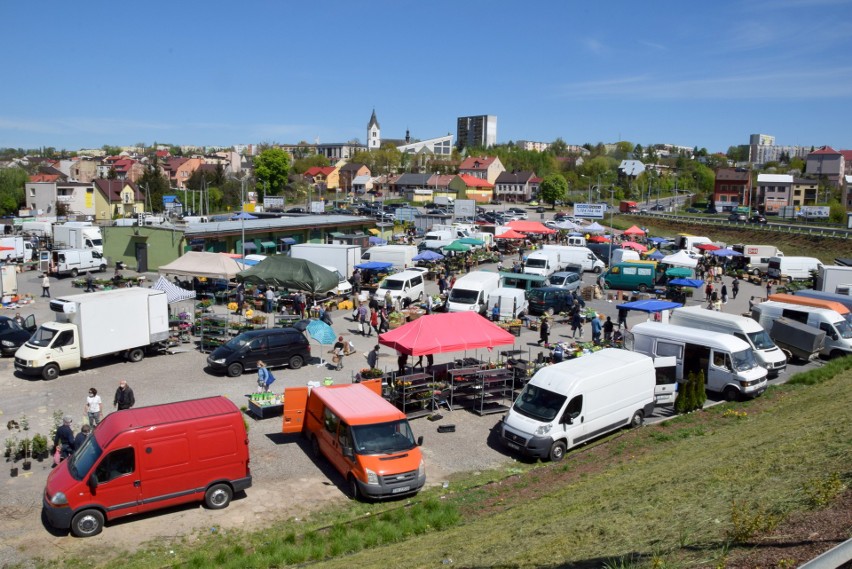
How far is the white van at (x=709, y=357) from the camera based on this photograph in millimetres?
16797

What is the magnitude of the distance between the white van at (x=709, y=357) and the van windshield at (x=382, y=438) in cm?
753

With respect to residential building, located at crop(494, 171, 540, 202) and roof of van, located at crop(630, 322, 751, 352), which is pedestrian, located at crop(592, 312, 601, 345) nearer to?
roof of van, located at crop(630, 322, 751, 352)

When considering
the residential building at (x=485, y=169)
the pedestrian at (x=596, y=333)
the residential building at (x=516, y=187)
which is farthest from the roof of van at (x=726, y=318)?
the residential building at (x=485, y=169)

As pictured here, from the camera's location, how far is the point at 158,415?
35.6 feet

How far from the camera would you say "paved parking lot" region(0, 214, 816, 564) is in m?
11.0

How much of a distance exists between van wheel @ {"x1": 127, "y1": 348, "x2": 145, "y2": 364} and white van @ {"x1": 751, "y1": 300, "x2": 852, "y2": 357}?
66.9 feet

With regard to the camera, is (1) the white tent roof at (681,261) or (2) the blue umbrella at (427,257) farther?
(2) the blue umbrella at (427,257)

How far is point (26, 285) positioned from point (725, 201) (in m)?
101

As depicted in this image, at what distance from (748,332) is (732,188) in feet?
320

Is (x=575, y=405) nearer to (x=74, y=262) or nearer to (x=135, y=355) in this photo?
(x=135, y=355)

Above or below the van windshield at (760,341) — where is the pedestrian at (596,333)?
below

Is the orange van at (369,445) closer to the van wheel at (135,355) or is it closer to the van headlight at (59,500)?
the van headlight at (59,500)

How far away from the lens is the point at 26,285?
33.5 meters

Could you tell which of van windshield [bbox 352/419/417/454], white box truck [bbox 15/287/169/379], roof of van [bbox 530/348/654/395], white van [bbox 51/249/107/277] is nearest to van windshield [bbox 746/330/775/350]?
roof of van [bbox 530/348/654/395]
